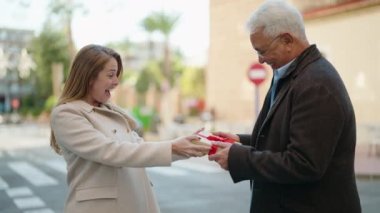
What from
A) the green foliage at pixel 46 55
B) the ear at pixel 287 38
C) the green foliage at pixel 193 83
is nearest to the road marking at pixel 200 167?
the ear at pixel 287 38

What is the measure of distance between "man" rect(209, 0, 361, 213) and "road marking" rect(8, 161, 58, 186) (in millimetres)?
7444

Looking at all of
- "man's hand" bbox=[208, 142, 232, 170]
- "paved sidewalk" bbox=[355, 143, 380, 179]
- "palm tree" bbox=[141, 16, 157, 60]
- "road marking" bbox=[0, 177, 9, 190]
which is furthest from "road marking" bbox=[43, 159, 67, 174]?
"palm tree" bbox=[141, 16, 157, 60]

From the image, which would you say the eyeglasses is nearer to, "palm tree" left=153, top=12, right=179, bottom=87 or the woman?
the woman

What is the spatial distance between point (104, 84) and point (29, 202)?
5395 mm

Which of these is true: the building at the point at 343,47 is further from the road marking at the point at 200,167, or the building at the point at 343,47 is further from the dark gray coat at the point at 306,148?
the dark gray coat at the point at 306,148

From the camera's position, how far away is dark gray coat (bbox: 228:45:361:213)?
171 centimetres

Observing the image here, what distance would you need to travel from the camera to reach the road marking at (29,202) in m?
6.68

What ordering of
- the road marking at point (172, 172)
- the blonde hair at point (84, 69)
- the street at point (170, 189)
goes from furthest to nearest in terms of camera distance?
1. the road marking at point (172, 172)
2. the street at point (170, 189)
3. the blonde hair at point (84, 69)

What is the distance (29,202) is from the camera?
6.95 metres

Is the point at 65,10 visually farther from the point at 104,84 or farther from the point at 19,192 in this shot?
the point at 104,84

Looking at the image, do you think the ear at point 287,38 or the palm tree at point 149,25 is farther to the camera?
the palm tree at point 149,25

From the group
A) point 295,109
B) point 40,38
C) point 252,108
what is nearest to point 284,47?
point 295,109

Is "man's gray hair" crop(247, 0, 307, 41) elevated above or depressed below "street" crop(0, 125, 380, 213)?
above

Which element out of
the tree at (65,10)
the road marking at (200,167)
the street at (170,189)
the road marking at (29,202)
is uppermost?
the tree at (65,10)
